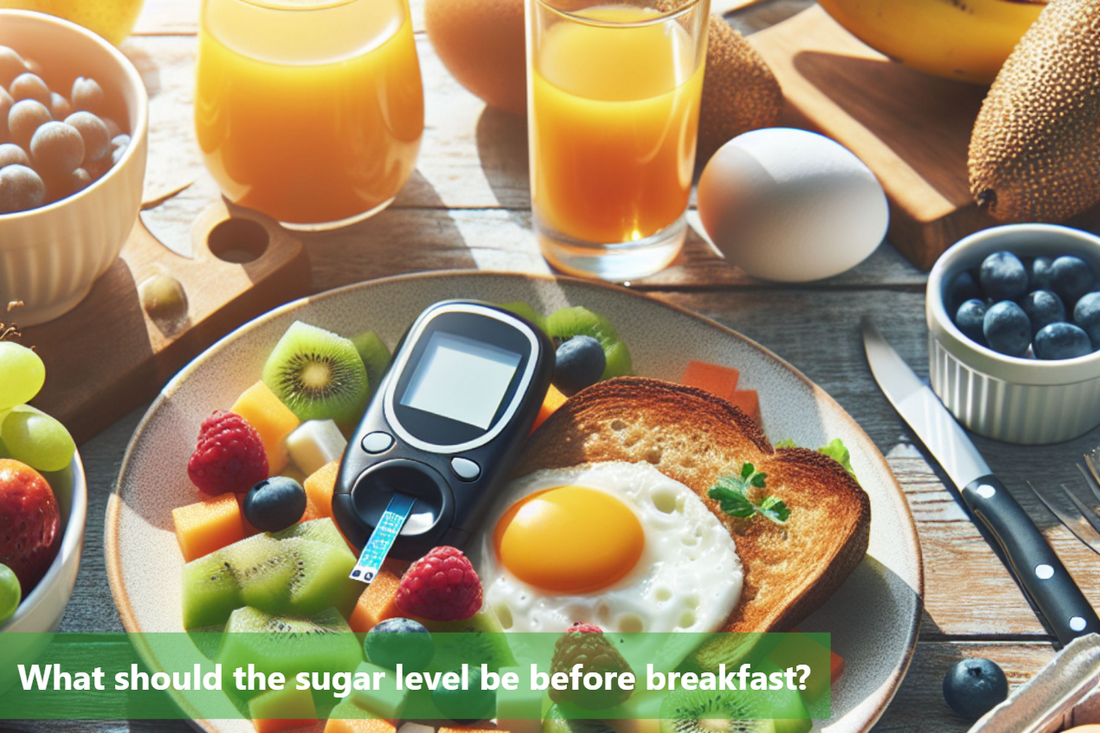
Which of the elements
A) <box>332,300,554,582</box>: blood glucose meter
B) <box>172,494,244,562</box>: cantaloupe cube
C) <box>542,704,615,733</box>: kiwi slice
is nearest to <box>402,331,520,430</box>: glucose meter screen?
<box>332,300,554,582</box>: blood glucose meter

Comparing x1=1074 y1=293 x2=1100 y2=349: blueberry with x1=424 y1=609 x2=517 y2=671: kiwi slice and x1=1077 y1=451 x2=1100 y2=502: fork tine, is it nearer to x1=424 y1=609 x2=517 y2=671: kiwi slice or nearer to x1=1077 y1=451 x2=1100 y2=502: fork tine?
x1=1077 y1=451 x2=1100 y2=502: fork tine

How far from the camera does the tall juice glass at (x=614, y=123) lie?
1441 mm

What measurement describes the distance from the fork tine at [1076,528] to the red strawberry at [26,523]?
1143 millimetres

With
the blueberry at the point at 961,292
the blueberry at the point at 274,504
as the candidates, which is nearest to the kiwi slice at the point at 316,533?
the blueberry at the point at 274,504

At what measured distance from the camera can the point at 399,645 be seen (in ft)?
3.40

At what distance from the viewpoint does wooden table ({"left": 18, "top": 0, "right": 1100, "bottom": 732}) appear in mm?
1204

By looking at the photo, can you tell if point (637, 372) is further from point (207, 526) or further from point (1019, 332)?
point (207, 526)

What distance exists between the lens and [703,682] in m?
1.08

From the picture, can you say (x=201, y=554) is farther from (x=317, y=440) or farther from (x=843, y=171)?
(x=843, y=171)

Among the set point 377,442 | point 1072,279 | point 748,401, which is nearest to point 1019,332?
point 1072,279

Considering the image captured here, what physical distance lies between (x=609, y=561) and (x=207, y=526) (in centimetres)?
44

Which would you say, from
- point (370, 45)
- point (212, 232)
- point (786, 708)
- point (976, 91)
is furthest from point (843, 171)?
point (212, 232)

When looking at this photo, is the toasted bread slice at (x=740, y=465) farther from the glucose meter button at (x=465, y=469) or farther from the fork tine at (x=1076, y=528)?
the fork tine at (x=1076, y=528)

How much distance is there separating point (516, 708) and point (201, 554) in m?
0.40
